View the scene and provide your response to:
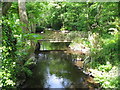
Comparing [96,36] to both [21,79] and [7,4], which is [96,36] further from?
[7,4]

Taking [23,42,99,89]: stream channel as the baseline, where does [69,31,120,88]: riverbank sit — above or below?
above

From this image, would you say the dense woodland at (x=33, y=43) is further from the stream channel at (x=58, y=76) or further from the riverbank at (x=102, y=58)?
the stream channel at (x=58, y=76)

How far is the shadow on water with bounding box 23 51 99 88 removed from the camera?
452 centimetres

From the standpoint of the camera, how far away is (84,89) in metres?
4.19

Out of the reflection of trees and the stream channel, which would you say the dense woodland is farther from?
the reflection of trees

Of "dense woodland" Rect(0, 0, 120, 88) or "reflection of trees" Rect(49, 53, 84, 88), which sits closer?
"dense woodland" Rect(0, 0, 120, 88)

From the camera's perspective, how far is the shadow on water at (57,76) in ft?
14.8

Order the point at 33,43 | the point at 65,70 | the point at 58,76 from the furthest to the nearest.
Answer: the point at 33,43 < the point at 65,70 < the point at 58,76

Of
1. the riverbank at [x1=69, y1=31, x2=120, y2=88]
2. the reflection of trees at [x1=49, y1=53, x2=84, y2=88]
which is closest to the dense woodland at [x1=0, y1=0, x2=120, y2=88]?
the riverbank at [x1=69, y1=31, x2=120, y2=88]

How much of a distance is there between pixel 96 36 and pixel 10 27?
154 inches

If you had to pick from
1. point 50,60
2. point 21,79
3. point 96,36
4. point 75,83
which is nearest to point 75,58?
point 50,60

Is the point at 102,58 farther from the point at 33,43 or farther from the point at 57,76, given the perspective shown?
the point at 33,43

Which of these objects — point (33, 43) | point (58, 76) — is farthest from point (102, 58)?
point (33, 43)

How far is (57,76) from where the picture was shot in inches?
206
